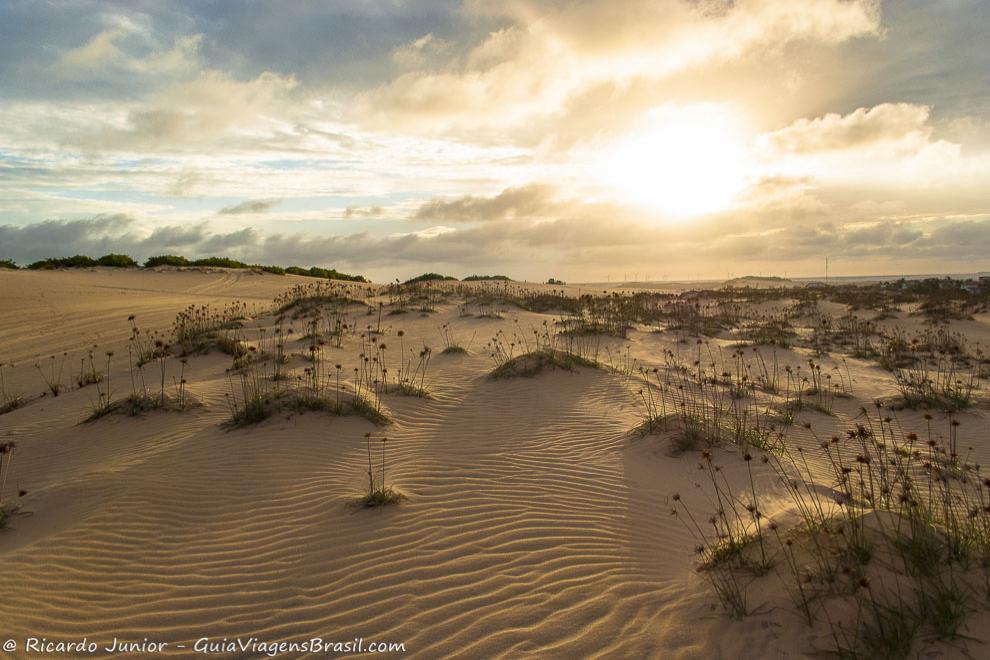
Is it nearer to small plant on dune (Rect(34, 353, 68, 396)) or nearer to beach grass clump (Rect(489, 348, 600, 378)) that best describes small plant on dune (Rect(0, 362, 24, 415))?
small plant on dune (Rect(34, 353, 68, 396))

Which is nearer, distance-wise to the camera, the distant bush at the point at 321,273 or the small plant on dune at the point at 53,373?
the small plant on dune at the point at 53,373

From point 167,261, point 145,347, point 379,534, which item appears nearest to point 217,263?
point 167,261

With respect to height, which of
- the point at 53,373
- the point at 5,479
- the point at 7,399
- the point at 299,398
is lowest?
the point at 5,479

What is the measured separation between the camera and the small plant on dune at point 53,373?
30.2 ft

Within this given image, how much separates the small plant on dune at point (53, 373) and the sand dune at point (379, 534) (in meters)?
0.98

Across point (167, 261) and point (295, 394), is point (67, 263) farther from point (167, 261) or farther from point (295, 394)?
point (295, 394)

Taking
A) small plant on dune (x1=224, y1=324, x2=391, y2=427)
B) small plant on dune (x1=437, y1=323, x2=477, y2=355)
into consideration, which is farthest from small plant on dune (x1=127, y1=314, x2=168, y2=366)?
small plant on dune (x1=437, y1=323, x2=477, y2=355)

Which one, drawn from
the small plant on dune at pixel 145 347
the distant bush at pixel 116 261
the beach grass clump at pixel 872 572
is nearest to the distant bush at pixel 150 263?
the distant bush at pixel 116 261

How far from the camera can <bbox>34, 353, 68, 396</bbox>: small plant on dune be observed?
920cm

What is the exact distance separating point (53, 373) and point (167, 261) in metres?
25.8

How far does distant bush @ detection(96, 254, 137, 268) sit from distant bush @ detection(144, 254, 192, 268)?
851 millimetres

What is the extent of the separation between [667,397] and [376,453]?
466 centimetres

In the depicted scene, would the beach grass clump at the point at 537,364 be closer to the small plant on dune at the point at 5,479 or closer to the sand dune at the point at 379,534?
the sand dune at the point at 379,534

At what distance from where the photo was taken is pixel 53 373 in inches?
426
